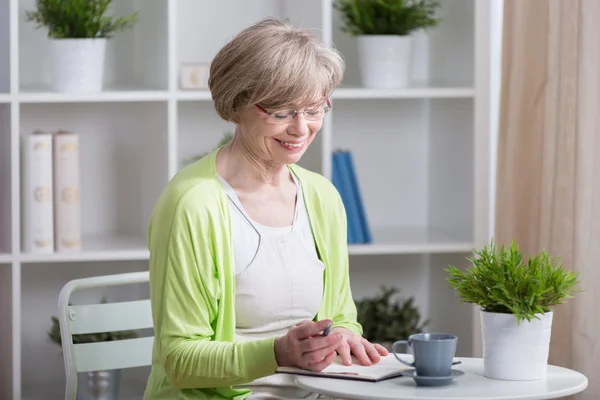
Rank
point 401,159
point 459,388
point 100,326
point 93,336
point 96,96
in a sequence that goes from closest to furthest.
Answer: point 459,388, point 100,326, point 96,96, point 93,336, point 401,159

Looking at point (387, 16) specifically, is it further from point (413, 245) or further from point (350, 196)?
point (413, 245)

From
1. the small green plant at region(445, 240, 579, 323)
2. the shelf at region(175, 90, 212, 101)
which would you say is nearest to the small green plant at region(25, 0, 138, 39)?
the shelf at region(175, 90, 212, 101)

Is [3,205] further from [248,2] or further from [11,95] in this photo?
[248,2]

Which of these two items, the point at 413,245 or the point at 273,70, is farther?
the point at 413,245

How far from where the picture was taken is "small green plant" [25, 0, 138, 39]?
277 centimetres

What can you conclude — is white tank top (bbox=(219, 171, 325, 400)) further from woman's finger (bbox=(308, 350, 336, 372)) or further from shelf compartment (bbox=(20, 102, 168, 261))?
A: shelf compartment (bbox=(20, 102, 168, 261))

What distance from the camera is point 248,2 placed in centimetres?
313

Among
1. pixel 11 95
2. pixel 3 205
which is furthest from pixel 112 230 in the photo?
pixel 11 95

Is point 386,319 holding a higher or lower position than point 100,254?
lower

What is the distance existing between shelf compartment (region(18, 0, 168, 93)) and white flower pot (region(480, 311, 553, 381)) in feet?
5.18

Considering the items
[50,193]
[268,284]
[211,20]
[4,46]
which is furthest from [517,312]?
[4,46]

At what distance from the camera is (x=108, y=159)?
10.3ft

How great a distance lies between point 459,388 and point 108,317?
3.15 ft

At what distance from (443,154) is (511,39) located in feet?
1.81
